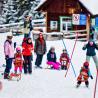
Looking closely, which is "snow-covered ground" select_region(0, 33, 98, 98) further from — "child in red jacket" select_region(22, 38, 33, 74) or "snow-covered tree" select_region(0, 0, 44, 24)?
A: "snow-covered tree" select_region(0, 0, 44, 24)

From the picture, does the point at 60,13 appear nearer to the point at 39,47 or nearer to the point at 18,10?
the point at 18,10

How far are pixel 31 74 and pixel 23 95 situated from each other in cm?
412

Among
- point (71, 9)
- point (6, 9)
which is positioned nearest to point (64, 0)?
point (71, 9)

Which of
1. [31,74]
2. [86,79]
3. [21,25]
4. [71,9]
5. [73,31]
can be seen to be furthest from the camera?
[21,25]

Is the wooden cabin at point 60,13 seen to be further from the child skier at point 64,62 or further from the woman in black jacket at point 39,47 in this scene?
the woman in black jacket at point 39,47

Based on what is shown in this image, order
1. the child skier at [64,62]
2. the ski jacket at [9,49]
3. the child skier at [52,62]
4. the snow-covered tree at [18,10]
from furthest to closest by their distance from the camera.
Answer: the snow-covered tree at [18,10], the child skier at [64,62], the child skier at [52,62], the ski jacket at [9,49]

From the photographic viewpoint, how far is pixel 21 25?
148 ft

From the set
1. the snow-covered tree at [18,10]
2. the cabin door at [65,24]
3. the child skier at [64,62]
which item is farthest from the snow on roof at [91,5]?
the child skier at [64,62]

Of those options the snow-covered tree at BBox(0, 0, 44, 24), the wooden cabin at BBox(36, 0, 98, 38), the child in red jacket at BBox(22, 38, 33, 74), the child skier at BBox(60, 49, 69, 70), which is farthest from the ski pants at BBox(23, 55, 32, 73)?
the snow-covered tree at BBox(0, 0, 44, 24)

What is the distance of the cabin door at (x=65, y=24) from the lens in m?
41.7

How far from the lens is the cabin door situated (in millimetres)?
41656

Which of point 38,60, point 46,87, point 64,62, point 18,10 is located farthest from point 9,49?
point 18,10

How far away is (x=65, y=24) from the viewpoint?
41.9 m

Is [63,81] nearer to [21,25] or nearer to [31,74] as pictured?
[31,74]
